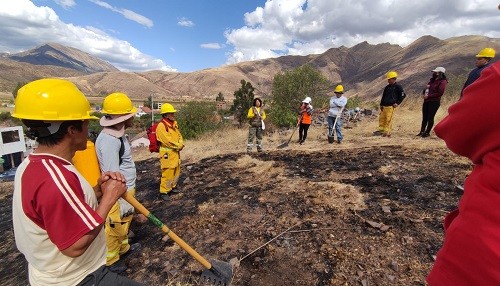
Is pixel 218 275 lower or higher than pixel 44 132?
lower

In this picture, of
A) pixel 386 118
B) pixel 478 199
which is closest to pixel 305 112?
pixel 386 118

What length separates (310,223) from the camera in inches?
159

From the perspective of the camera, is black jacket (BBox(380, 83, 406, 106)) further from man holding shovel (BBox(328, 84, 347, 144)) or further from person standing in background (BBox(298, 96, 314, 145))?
person standing in background (BBox(298, 96, 314, 145))

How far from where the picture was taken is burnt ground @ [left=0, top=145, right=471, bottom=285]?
319cm

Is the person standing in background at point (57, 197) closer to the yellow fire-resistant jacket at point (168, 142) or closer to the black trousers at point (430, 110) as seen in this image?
the yellow fire-resistant jacket at point (168, 142)

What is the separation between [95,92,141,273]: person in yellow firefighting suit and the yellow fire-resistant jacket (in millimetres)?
1633

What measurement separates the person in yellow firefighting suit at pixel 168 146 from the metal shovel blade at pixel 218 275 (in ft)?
10.3

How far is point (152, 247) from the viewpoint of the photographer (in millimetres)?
4137

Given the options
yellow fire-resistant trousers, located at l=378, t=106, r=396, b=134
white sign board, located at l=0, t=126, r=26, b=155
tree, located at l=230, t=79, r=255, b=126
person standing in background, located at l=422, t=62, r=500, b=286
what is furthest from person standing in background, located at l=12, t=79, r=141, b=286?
tree, located at l=230, t=79, r=255, b=126

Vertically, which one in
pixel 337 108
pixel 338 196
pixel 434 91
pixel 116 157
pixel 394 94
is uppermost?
pixel 434 91

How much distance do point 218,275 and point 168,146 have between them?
3.26m

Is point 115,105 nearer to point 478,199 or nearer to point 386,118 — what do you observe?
point 478,199

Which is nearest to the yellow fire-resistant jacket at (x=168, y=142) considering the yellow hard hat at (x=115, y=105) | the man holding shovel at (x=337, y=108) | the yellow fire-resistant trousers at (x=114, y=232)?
the yellow hard hat at (x=115, y=105)

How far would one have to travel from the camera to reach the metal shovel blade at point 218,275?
306cm
